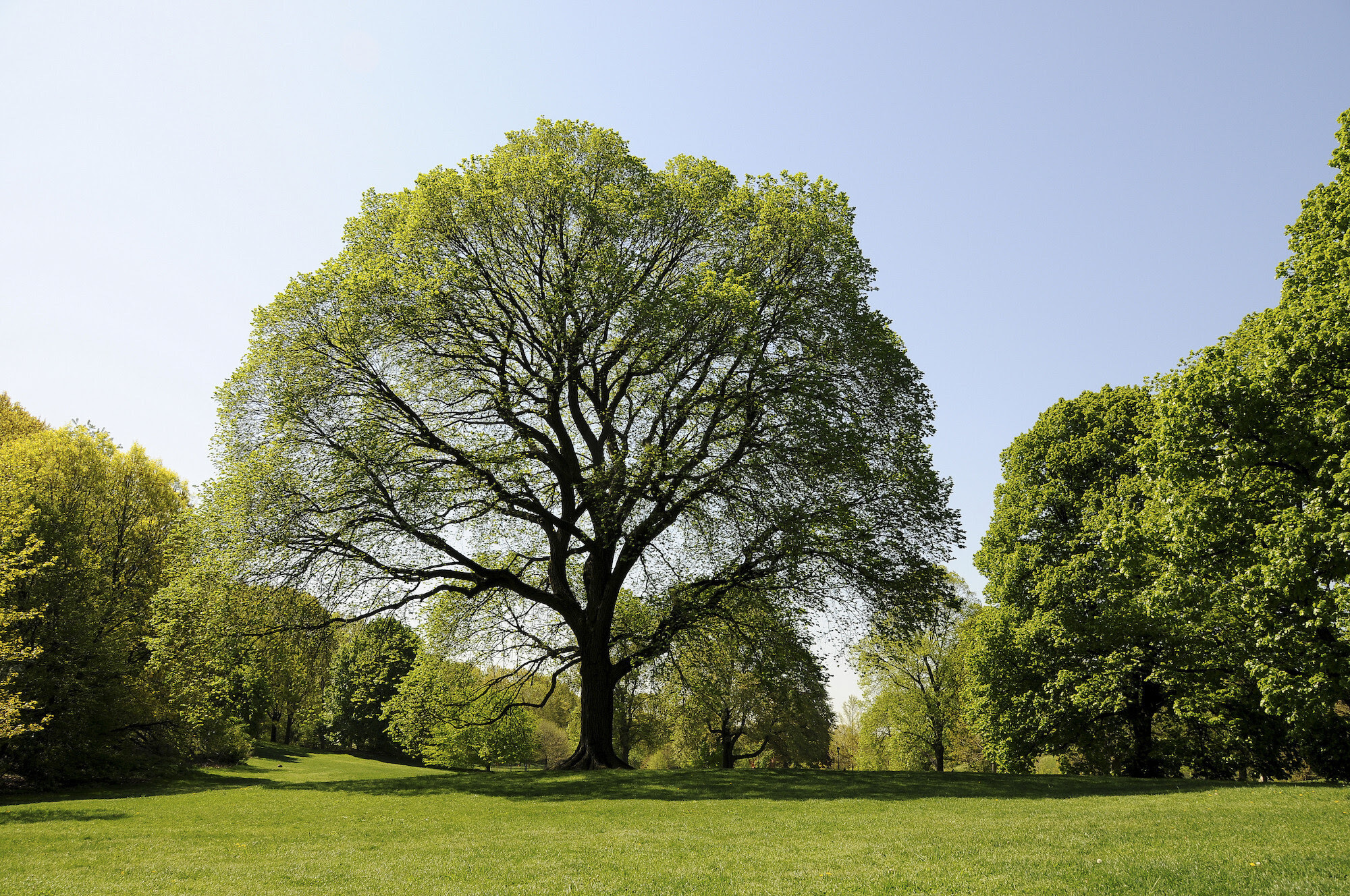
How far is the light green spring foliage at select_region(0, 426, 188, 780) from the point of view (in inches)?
1033

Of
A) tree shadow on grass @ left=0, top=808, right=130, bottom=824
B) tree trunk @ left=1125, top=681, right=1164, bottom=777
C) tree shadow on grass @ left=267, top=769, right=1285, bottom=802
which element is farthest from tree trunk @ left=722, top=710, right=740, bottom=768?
tree shadow on grass @ left=0, top=808, right=130, bottom=824

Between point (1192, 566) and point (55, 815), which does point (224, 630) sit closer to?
point (55, 815)

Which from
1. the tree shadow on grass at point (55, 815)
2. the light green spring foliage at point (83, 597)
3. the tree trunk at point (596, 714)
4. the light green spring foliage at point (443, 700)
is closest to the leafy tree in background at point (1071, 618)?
the tree trunk at point (596, 714)

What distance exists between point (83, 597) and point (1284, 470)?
39.1 meters

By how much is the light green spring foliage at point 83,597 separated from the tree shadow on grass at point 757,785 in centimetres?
954

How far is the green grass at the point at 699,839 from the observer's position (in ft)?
28.9

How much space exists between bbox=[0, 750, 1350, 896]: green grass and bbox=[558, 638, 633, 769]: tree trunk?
10.4 feet

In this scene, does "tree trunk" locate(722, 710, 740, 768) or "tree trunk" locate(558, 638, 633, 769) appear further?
"tree trunk" locate(722, 710, 740, 768)

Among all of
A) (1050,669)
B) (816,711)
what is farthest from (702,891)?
(816,711)

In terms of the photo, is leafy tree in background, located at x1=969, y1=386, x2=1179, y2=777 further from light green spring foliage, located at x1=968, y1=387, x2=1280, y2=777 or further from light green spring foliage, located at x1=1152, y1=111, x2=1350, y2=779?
light green spring foliage, located at x1=1152, y1=111, x2=1350, y2=779

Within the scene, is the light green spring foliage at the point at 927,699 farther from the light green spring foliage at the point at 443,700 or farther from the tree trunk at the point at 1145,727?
the light green spring foliage at the point at 443,700

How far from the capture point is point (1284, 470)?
64.0ft

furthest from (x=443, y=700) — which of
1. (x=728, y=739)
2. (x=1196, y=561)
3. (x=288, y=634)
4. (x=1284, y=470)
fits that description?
(x=1284, y=470)

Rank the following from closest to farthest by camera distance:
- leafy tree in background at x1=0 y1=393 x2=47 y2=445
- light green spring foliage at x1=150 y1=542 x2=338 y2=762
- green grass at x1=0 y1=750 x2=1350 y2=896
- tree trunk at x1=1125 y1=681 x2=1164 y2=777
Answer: green grass at x1=0 y1=750 x2=1350 y2=896 → light green spring foliage at x1=150 y1=542 x2=338 y2=762 → tree trunk at x1=1125 y1=681 x2=1164 y2=777 → leafy tree in background at x1=0 y1=393 x2=47 y2=445
